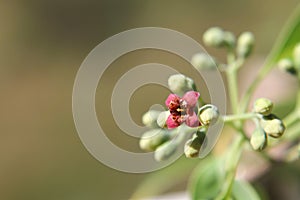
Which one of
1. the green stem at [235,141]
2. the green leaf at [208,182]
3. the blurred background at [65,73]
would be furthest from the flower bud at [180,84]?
the blurred background at [65,73]

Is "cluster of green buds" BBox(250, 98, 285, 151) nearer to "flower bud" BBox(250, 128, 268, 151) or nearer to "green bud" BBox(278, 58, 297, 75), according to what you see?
"flower bud" BBox(250, 128, 268, 151)

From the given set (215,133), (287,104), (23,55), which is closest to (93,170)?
(23,55)

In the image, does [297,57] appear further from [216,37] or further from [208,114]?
[208,114]

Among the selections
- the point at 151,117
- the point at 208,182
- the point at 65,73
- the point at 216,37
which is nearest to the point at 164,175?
the point at 208,182

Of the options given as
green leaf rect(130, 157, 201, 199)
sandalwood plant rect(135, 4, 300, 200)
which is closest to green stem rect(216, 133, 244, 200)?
sandalwood plant rect(135, 4, 300, 200)

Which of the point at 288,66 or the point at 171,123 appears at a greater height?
the point at 288,66

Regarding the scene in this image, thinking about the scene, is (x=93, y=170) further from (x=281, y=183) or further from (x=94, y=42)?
(x=281, y=183)

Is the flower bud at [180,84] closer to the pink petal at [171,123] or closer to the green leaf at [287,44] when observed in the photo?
the pink petal at [171,123]
